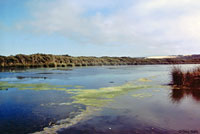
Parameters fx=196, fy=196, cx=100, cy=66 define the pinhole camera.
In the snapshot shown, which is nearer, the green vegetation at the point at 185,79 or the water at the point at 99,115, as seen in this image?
the water at the point at 99,115

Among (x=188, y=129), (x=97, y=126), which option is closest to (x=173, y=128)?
(x=188, y=129)

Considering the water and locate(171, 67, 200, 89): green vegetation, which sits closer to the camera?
the water

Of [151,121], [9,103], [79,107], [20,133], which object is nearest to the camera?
[20,133]

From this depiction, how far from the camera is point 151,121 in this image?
489cm

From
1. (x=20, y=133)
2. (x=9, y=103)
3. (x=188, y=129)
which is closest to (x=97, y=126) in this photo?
(x=20, y=133)

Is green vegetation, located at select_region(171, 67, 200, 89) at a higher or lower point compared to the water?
higher

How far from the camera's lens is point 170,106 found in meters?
6.40

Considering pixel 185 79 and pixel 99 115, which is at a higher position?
pixel 185 79

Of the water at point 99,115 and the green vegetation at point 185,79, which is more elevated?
the green vegetation at point 185,79

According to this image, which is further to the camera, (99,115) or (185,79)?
(185,79)

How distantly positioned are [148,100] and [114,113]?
221 centimetres

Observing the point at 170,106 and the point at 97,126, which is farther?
the point at 170,106

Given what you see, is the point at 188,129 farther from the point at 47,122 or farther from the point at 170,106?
the point at 47,122

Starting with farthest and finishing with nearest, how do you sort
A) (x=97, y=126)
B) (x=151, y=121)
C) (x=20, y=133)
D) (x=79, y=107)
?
(x=79, y=107) < (x=151, y=121) < (x=97, y=126) < (x=20, y=133)
